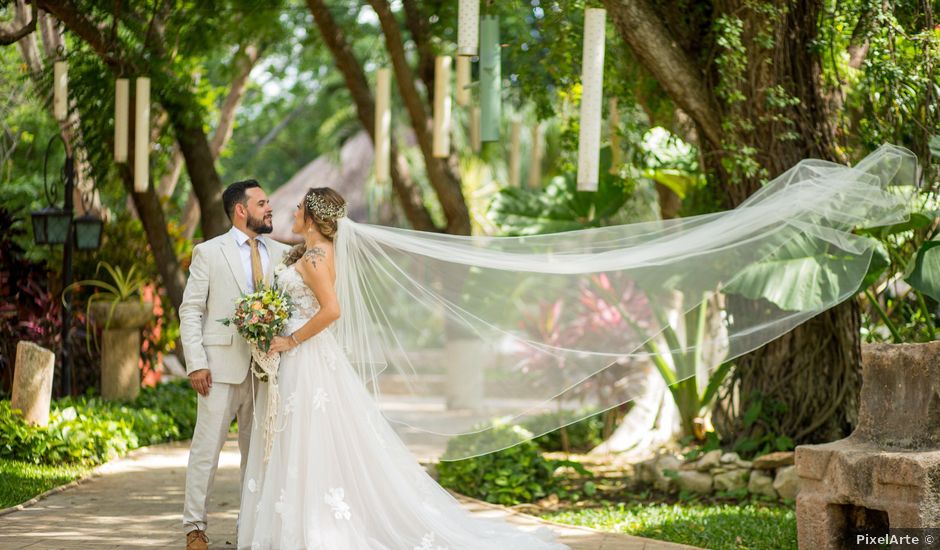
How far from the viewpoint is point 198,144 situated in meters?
10.8

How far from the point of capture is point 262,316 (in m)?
5.31

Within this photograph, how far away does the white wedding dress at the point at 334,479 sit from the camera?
17.2 feet

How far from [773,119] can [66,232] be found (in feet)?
20.7

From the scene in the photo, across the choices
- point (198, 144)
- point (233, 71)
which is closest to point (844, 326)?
point (198, 144)

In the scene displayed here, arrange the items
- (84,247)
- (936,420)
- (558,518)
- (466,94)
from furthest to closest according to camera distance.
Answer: (84,247), (466,94), (558,518), (936,420)

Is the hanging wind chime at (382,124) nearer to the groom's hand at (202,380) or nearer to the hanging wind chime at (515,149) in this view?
the groom's hand at (202,380)

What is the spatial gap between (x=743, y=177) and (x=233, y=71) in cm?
678

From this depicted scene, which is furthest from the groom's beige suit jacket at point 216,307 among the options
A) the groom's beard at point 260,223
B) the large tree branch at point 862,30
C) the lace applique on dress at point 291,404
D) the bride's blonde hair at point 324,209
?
the large tree branch at point 862,30

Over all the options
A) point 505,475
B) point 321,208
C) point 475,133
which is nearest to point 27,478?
point 505,475

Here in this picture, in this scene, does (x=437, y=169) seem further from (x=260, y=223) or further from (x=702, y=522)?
(x=702, y=522)

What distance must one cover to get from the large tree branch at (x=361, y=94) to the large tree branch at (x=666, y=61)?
11.5 ft

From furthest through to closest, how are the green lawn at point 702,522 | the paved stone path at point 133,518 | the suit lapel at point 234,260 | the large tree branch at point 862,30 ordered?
the large tree branch at point 862,30, the green lawn at point 702,522, the paved stone path at point 133,518, the suit lapel at point 234,260

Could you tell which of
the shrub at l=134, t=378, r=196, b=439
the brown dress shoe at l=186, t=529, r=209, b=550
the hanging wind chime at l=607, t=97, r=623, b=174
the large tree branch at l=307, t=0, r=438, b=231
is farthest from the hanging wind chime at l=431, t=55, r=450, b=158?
the shrub at l=134, t=378, r=196, b=439

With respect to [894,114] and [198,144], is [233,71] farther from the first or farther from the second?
[894,114]
